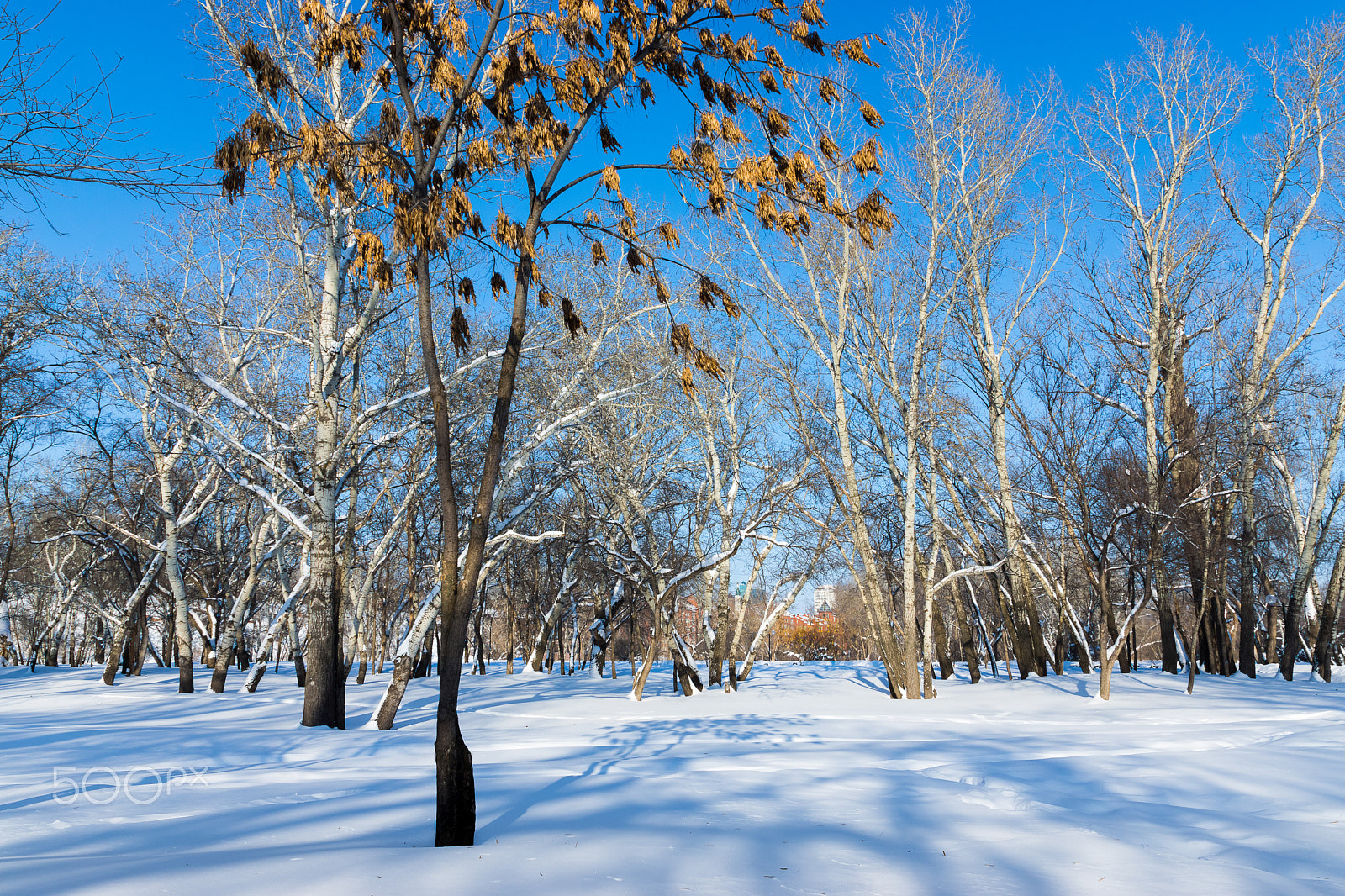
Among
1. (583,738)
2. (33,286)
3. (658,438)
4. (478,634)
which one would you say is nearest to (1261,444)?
(658,438)

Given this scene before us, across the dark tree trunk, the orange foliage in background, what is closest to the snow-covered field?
the dark tree trunk

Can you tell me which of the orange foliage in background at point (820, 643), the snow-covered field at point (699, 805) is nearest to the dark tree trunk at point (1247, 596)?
the snow-covered field at point (699, 805)

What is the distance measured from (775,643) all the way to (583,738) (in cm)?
6990

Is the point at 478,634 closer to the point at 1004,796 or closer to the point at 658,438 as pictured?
the point at 658,438

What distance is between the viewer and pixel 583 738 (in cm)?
1170
